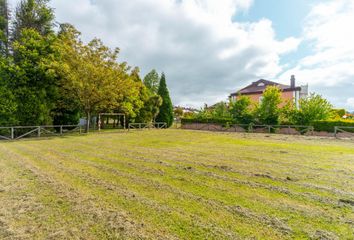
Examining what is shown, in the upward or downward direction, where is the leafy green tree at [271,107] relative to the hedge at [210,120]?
upward

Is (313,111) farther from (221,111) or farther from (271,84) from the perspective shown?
(271,84)

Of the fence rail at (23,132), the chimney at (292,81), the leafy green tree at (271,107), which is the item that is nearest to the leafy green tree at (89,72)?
the fence rail at (23,132)

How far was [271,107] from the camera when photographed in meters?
19.5

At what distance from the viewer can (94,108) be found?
49.9 feet

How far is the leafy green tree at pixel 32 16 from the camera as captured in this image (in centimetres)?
1393

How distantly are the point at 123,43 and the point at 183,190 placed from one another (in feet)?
50.6

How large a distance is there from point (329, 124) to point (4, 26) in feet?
91.0

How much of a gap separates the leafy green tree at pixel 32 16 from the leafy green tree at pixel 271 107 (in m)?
21.5

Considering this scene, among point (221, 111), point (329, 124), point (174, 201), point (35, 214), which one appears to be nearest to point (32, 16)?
point (35, 214)

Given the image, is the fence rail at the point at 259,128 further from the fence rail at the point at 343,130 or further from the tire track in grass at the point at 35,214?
the tire track in grass at the point at 35,214

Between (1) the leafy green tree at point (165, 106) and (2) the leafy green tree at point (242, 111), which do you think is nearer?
(2) the leafy green tree at point (242, 111)

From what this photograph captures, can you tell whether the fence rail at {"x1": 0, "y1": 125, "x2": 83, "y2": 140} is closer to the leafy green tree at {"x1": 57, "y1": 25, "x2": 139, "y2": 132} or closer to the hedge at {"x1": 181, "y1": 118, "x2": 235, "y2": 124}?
the leafy green tree at {"x1": 57, "y1": 25, "x2": 139, "y2": 132}

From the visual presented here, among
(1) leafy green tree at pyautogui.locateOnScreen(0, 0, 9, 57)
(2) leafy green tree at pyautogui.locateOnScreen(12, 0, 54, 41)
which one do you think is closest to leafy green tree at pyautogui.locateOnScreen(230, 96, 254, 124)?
(2) leafy green tree at pyautogui.locateOnScreen(12, 0, 54, 41)

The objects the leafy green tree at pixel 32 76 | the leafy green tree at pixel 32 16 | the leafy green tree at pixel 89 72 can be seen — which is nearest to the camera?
the leafy green tree at pixel 32 76
